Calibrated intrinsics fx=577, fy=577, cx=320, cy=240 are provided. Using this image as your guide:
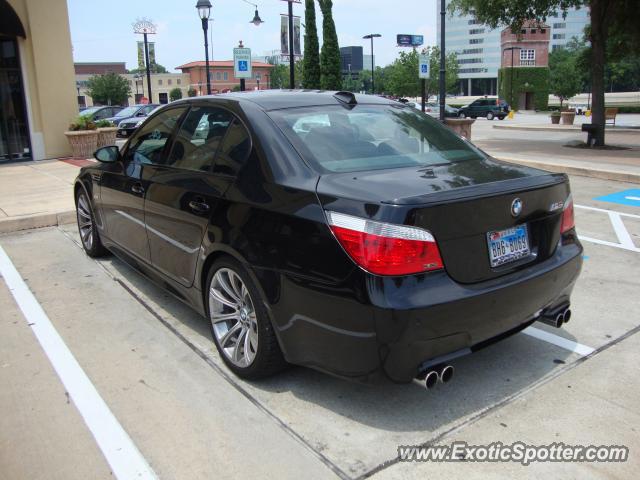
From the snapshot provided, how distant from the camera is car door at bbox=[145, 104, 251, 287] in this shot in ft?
11.8

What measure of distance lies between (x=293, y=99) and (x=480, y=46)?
15874cm

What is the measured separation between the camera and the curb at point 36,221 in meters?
7.73

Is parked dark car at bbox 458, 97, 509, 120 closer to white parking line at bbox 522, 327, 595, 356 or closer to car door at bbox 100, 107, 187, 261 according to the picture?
car door at bbox 100, 107, 187, 261

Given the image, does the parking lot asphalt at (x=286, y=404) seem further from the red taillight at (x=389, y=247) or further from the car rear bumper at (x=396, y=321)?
the red taillight at (x=389, y=247)

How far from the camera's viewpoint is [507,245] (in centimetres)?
303

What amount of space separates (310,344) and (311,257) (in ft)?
1.51

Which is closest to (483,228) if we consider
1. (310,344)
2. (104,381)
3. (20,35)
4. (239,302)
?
(310,344)

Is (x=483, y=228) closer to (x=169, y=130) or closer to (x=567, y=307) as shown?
(x=567, y=307)

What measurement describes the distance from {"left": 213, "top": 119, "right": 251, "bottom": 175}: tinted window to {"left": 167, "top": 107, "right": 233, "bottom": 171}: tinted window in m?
0.08

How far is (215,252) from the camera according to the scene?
11.5 feet

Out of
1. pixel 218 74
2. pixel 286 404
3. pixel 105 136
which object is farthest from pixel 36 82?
pixel 218 74

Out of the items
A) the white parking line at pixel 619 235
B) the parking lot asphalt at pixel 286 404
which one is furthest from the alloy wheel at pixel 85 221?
the white parking line at pixel 619 235

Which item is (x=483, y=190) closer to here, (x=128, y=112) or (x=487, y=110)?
(x=128, y=112)

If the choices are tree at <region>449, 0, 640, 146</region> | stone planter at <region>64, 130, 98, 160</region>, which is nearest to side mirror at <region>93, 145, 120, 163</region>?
stone planter at <region>64, 130, 98, 160</region>
